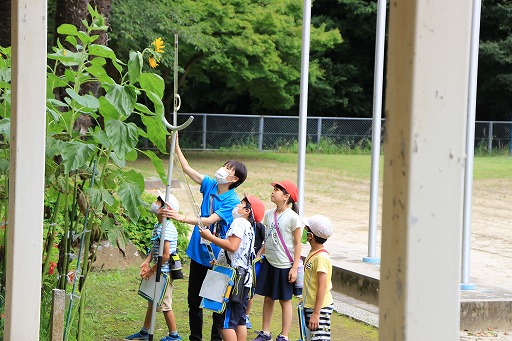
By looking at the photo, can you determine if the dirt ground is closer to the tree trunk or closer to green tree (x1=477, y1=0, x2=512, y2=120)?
the tree trunk

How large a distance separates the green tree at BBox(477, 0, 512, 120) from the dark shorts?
33192 millimetres

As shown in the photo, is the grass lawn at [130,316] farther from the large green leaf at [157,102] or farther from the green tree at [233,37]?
the green tree at [233,37]

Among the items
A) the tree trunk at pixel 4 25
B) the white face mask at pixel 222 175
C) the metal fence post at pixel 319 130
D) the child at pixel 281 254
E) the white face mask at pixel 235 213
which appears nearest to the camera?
the white face mask at pixel 235 213

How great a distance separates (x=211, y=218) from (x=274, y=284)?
93cm

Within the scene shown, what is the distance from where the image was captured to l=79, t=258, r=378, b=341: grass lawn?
724 cm

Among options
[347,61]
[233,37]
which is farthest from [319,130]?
[233,37]

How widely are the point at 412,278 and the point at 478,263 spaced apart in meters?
9.56

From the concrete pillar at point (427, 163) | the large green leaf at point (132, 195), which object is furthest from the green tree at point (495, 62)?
the concrete pillar at point (427, 163)

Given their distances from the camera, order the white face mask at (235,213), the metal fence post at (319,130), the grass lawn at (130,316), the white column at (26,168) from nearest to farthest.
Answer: the white column at (26,168), the white face mask at (235,213), the grass lawn at (130,316), the metal fence post at (319,130)

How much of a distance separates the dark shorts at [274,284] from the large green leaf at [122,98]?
2822 mm

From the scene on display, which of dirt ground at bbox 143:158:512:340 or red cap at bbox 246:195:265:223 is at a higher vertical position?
red cap at bbox 246:195:265:223

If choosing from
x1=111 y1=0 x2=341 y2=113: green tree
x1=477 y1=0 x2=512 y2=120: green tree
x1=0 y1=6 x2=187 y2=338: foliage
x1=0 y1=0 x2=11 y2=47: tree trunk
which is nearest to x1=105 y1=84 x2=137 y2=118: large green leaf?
x1=0 y1=6 x2=187 y2=338: foliage

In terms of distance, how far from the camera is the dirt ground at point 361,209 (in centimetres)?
1069

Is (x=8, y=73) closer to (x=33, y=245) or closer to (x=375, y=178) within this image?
(x=33, y=245)
